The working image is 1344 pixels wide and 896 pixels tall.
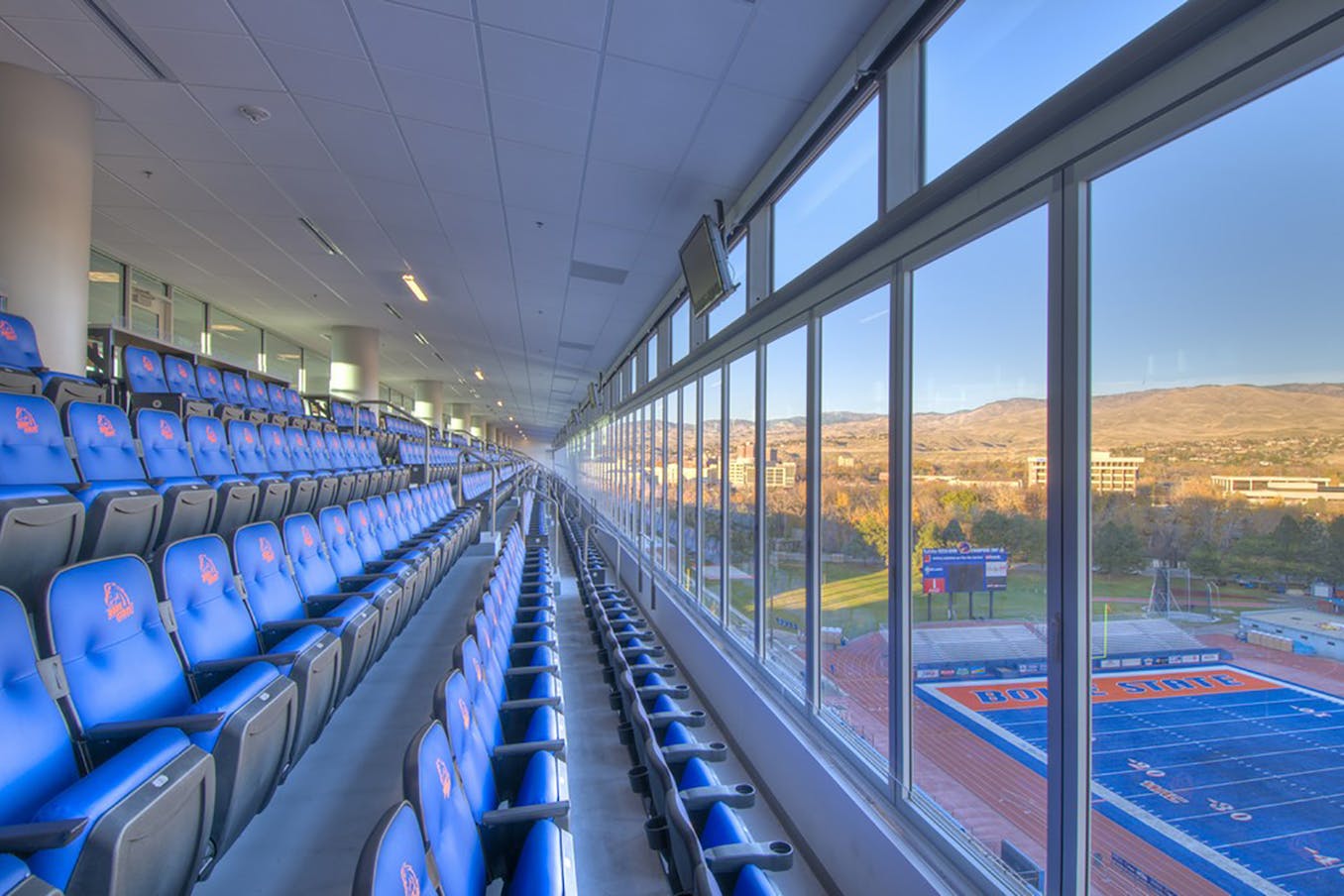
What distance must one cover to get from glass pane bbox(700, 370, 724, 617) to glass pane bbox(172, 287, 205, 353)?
6813mm

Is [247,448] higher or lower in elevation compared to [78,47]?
lower

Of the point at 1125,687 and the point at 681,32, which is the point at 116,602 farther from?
the point at 681,32

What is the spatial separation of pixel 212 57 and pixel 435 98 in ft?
3.27

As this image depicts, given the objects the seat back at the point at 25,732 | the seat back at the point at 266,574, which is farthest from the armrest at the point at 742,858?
the seat back at the point at 266,574

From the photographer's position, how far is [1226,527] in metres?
1.03

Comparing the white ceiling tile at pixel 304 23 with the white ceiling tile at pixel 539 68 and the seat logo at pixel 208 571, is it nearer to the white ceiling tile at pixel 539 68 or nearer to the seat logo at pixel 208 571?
the white ceiling tile at pixel 539 68

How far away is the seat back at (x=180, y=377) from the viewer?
4605mm

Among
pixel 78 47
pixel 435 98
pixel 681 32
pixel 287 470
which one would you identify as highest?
pixel 78 47

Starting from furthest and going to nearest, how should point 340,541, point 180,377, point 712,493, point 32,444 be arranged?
1. point 180,377
2. point 712,493
3. point 340,541
4. point 32,444

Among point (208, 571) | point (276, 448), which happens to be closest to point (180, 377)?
point (276, 448)

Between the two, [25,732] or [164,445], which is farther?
[164,445]

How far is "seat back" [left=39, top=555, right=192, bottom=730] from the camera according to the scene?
1.23 m

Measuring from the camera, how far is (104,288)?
6188 millimetres

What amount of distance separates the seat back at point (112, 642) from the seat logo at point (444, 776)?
764mm
